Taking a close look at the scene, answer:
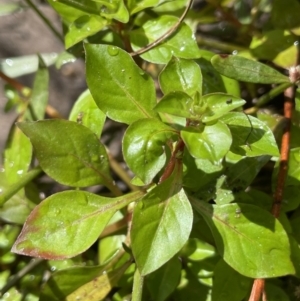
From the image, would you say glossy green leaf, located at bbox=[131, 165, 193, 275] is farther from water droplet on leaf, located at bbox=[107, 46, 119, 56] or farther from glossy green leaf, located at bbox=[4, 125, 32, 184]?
glossy green leaf, located at bbox=[4, 125, 32, 184]

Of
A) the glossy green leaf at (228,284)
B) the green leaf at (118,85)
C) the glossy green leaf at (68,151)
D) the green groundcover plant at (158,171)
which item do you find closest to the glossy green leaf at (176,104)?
the green groundcover plant at (158,171)

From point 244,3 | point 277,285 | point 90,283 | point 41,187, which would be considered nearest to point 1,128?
point 41,187

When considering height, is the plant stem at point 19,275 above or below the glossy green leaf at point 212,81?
below

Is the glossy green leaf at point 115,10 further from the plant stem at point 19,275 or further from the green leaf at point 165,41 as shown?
the plant stem at point 19,275

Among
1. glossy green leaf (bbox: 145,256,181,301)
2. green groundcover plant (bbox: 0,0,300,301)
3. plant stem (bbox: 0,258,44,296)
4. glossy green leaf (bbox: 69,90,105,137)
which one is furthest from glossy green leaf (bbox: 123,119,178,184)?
plant stem (bbox: 0,258,44,296)

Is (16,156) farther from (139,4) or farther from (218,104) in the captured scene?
(218,104)

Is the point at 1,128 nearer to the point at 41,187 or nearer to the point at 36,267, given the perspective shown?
the point at 41,187

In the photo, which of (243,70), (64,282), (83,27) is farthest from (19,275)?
(243,70)
